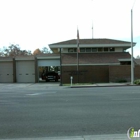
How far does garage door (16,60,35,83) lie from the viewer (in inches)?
1575

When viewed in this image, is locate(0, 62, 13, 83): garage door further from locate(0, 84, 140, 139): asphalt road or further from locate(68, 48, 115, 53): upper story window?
locate(0, 84, 140, 139): asphalt road

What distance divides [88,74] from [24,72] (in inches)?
471

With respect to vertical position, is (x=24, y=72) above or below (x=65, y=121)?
above

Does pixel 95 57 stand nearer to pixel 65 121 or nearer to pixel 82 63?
pixel 82 63

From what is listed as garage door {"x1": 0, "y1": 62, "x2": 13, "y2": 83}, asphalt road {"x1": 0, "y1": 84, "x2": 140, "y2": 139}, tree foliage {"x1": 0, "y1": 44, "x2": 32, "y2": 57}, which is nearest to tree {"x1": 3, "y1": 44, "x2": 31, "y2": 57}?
tree foliage {"x1": 0, "y1": 44, "x2": 32, "y2": 57}

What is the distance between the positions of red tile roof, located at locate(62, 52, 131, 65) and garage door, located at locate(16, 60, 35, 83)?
657 cm

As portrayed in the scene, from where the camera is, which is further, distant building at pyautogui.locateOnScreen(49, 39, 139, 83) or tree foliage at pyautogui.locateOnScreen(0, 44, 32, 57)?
tree foliage at pyautogui.locateOnScreen(0, 44, 32, 57)

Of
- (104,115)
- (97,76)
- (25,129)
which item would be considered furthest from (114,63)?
(25,129)

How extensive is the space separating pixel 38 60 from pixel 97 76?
10.7 meters

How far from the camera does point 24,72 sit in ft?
131

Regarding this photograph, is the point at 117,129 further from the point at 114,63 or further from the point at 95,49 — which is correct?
the point at 95,49

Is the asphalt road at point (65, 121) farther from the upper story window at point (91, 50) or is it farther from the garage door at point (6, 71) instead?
the garage door at point (6, 71)

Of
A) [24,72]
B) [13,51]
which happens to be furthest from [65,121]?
[13,51]

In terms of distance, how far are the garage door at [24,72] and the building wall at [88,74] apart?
26.1 ft
